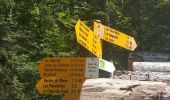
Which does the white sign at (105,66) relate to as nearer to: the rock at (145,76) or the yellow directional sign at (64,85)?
the yellow directional sign at (64,85)

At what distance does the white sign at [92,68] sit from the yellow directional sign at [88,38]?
236 millimetres

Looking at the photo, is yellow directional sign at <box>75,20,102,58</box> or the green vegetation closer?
yellow directional sign at <box>75,20,102,58</box>

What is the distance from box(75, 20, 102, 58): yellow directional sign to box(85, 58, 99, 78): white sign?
24cm

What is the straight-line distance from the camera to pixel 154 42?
68.8 ft

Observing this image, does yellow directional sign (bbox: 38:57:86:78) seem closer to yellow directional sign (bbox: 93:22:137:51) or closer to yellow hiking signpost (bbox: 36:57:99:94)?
yellow hiking signpost (bbox: 36:57:99:94)

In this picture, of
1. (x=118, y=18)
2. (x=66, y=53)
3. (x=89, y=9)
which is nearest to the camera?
(x=66, y=53)

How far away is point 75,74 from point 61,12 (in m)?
10.4

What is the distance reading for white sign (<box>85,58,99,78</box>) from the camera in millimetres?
5191

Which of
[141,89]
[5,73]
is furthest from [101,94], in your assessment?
[5,73]

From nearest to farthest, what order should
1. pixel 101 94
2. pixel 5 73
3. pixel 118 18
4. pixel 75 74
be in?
1. pixel 75 74
2. pixel 101 94
3. pixel 5 73
4. pixel 118 18

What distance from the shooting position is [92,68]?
5.25m

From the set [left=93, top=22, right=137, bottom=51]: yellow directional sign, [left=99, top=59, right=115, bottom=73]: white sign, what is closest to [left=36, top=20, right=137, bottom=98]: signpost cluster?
[left=99, top=59, right=115, bottom=73]: white sign

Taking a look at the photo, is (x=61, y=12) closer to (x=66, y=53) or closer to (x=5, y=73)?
(x=66, y=53)

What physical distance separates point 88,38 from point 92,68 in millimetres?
456
